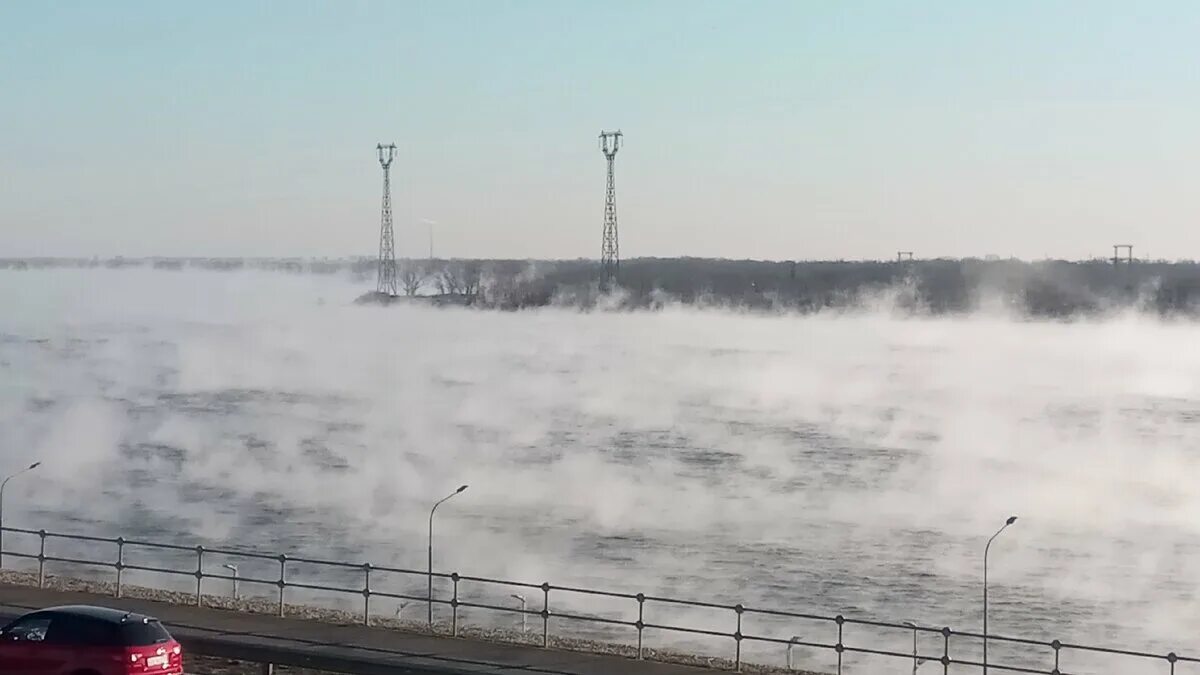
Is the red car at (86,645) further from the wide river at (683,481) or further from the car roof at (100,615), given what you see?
the wide river at (683,481)

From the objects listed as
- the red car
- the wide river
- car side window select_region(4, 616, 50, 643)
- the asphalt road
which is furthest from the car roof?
the wide river

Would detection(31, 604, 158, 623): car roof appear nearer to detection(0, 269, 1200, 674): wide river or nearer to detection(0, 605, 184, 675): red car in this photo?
detection(0, 605, 184, 675): red car

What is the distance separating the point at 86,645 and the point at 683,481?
185ft

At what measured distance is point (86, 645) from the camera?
60.4 feet

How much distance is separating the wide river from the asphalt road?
1569 cm

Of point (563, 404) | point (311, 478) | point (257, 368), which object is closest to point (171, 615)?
point (311, 478)

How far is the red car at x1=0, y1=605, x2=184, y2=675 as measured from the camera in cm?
1827

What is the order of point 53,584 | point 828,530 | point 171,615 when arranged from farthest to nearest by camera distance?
point 828,530, point 53,584, point 171,615

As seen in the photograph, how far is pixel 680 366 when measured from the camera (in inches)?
6038

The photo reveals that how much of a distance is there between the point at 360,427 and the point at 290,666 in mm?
76443

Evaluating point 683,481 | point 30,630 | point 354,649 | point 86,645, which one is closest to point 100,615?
point 86,645

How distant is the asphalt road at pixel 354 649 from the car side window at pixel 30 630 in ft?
15.3

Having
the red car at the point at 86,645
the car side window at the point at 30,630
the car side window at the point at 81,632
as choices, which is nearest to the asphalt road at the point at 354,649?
the red car at the point at 86,645

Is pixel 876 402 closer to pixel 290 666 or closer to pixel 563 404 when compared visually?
pixel 563 404
